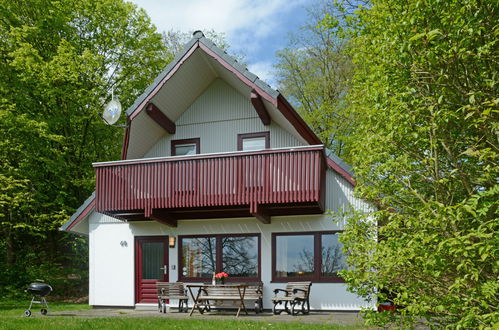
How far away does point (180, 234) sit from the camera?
1622 centimetres

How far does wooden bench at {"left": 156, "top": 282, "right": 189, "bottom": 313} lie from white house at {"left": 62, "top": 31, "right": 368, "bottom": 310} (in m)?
0.85

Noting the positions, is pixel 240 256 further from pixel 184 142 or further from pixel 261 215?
pixel 184 142

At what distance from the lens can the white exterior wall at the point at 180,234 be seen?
1452 cm

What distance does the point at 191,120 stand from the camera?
1698 cm

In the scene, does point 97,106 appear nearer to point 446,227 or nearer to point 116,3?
point 116,3

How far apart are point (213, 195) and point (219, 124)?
2965 millimetres

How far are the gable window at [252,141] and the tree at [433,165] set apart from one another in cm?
942

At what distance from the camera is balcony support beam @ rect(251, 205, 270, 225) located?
14.4m

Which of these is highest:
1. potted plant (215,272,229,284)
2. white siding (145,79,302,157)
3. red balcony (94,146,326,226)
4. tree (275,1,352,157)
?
tree (275,1,352,157)

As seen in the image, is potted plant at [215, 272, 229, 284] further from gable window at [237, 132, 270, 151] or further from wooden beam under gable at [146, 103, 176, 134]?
wooden beam under gable at [146, 103, 176, 134]

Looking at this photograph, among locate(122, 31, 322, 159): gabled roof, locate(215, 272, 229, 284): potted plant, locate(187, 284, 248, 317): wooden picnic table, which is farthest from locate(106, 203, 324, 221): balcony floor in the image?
locate(187, 284, 248, 317): wooden picnic table

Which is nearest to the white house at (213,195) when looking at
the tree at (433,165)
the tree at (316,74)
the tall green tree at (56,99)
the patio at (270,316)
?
the patio at (270,316)

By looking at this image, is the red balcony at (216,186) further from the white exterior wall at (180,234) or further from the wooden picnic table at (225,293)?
the wooden picnic table at (225,293)

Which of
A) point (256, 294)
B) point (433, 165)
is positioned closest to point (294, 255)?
point (256, 294)
